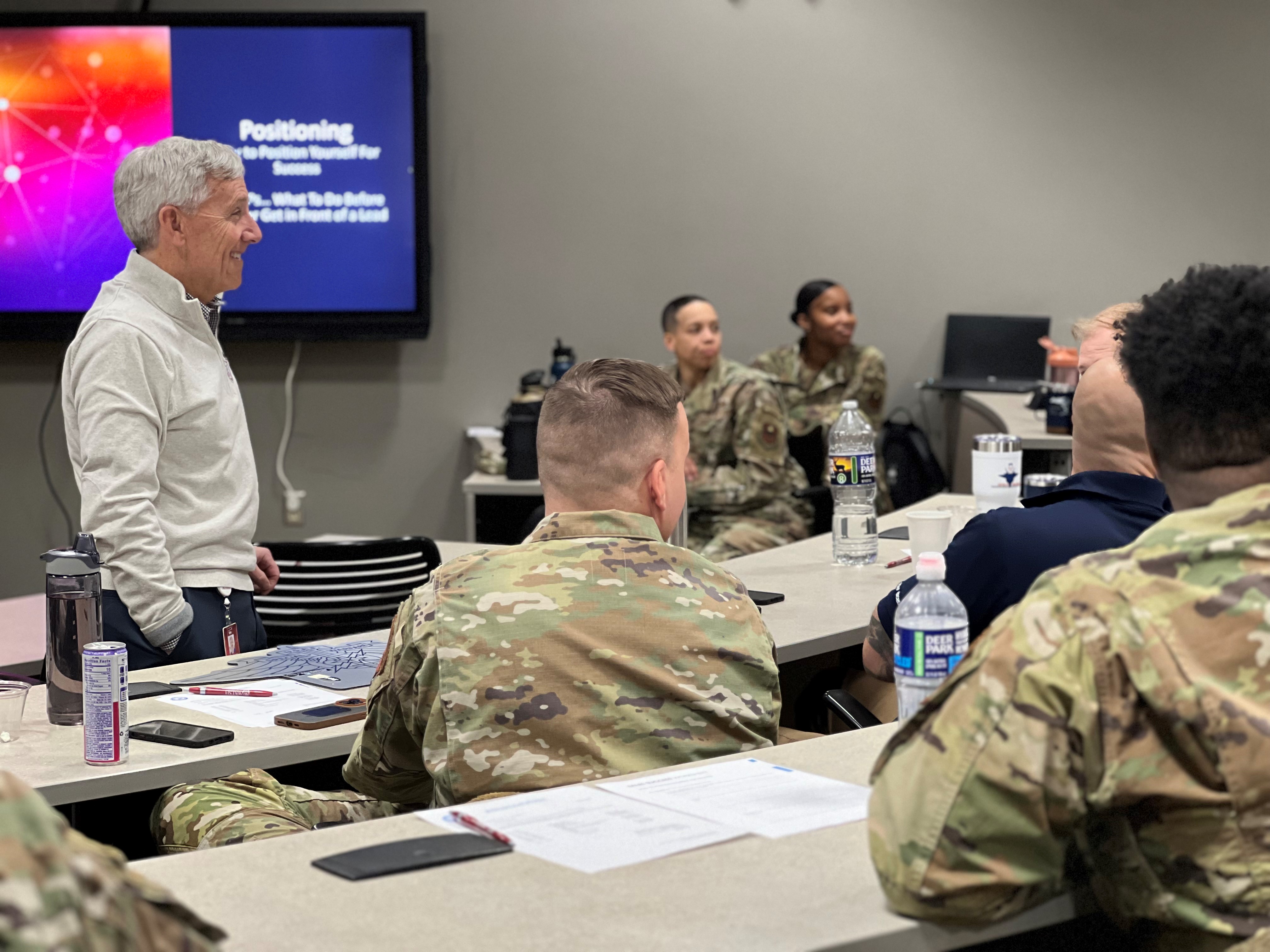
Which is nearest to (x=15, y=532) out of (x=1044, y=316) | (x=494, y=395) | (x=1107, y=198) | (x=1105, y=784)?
(x=494, y=395)

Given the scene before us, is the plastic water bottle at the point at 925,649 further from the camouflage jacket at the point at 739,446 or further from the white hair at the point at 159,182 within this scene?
the camouflage jacket at the point at 739,446

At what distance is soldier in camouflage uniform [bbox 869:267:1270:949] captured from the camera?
1061 millimetres

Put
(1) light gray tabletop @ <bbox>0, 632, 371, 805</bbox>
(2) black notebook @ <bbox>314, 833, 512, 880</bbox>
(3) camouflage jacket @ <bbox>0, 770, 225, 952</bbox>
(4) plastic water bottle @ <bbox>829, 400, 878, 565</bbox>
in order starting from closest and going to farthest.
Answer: (3) camouflage jacket @ <bbox>0, 770, 225, 952</bbox> < (2) black notebook @ <bbox>314, 833, 512, 880</bbox> < (1) light gray tabletop @ <bbox>0, 632, 371, 805</bbox> < (4) plastic water bottle @ <bbox>829, 400, 878, 565</bbox>

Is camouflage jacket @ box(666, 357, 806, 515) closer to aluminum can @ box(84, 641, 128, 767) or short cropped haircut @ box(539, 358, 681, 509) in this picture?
short cropped haircut @ box(539, 358, 681, 509)

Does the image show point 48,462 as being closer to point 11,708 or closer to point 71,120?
point 71,120

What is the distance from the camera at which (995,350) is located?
6.08 metres

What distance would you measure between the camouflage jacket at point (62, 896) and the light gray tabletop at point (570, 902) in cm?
31

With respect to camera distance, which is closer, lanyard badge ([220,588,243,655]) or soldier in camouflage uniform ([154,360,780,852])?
soldier in camouflage uniform ([154,360,780,852])

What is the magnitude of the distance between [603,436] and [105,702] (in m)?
0.73

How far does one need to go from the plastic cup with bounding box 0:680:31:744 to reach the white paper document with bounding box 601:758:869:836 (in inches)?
35.1

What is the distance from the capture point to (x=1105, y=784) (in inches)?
42.3

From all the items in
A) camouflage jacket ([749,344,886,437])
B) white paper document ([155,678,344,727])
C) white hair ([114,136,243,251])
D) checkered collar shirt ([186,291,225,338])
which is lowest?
white paper document ([155,678,344,727])


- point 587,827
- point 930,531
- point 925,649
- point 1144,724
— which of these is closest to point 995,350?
point 930,531

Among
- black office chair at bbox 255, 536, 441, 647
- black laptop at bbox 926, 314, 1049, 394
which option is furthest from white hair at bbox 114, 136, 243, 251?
black laptop at bbox 926, 314, 1049, 394
